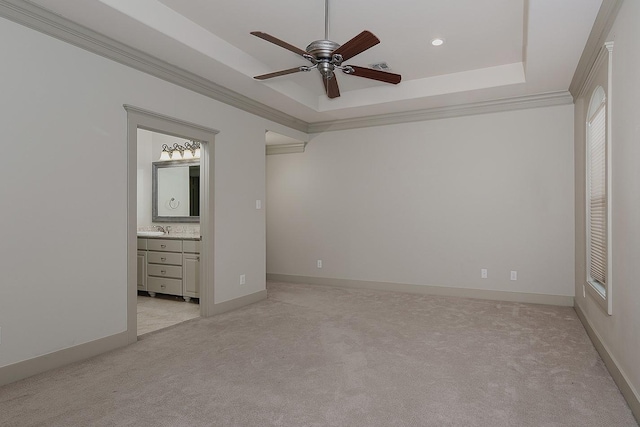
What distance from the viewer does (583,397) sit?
242 centimetres

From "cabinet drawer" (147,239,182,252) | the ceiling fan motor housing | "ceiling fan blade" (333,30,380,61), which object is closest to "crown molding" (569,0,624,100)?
"ceiling fan blade" (333,30,380,61)

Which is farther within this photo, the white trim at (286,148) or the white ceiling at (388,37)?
the white trim at (286,148)

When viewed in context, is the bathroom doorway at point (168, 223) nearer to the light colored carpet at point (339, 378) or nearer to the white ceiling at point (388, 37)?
the light colored carpet at point (339, 378)

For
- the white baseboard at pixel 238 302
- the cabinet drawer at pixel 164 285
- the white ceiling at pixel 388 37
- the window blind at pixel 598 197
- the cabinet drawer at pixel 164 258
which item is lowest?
the white baseboard at pixel 238 302

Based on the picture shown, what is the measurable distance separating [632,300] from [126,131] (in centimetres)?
388

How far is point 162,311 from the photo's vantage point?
15.1 ft

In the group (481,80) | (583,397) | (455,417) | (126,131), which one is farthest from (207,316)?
(481,80)

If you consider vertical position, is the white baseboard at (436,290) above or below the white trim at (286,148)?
below

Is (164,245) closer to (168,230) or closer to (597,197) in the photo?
(168,230)

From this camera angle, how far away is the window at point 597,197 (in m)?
3.11

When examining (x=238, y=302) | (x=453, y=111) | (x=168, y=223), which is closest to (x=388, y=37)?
(x=453, y=111)

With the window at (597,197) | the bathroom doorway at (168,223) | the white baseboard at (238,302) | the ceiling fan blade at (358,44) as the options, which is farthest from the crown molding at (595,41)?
the white baseboard at (238,302)

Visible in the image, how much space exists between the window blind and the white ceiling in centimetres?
70

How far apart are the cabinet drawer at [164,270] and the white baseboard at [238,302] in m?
0.90
